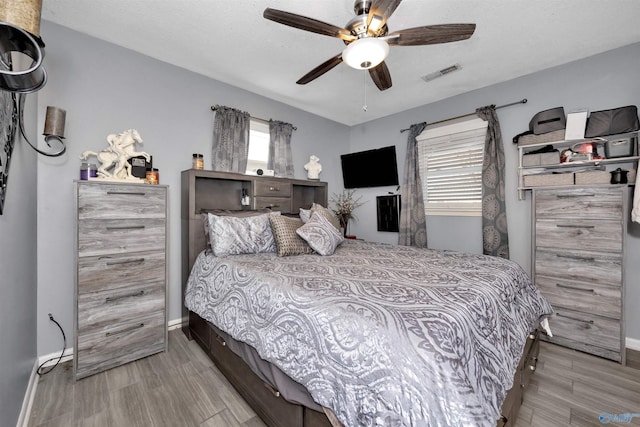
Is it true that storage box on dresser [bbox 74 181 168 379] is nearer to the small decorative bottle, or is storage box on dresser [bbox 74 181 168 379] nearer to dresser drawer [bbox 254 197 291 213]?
the small decorative bottle

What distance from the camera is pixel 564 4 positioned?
76.4 inches

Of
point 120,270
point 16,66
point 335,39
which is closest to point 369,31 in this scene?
point 335,39

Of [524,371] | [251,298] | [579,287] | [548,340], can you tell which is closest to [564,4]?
[579,287]

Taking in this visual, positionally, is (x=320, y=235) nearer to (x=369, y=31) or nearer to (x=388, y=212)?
(x=369, y=31)

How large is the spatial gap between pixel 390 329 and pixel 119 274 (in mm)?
2126

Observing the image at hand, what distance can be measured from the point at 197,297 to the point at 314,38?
95.1 inches

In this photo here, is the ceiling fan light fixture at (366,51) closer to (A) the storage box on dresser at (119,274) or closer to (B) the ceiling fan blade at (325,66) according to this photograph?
(B) the ceiling fan blade at (325,66)

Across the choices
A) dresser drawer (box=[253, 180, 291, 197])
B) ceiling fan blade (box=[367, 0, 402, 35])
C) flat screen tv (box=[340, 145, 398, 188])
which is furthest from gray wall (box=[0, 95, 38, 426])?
flat screen tv (box=[340, 145, 398, 188])

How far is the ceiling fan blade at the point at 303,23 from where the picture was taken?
1.56 m

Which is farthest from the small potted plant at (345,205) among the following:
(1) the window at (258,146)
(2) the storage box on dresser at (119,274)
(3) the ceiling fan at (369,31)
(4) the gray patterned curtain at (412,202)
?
(3) the ceiling fan at (369,31)

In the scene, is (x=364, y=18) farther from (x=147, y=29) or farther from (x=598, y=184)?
(x=598, y=184)

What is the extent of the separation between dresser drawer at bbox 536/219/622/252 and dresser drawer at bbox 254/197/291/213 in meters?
2.71

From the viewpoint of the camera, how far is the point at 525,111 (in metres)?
2.99

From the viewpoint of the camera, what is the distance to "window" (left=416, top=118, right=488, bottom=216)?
11.0ft
